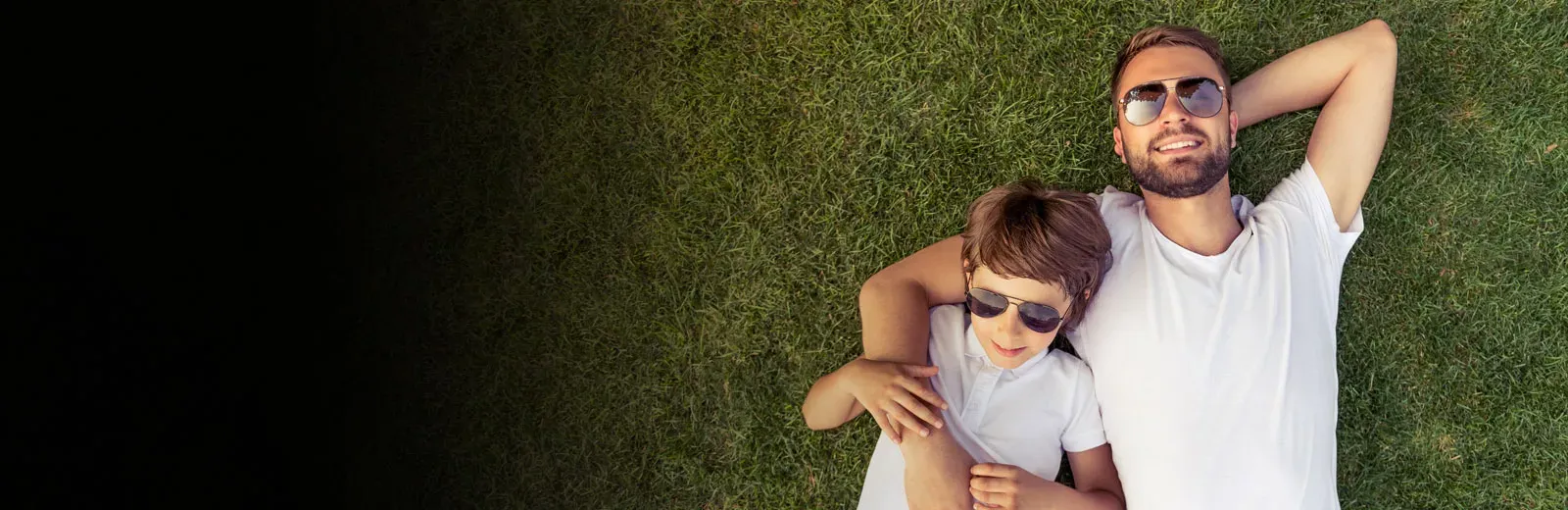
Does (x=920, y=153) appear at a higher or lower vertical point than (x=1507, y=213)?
higher

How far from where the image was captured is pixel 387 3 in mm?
3896

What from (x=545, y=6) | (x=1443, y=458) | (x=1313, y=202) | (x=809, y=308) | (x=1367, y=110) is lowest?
(x=1443, y=458)

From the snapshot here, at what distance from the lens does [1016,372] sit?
313 cm

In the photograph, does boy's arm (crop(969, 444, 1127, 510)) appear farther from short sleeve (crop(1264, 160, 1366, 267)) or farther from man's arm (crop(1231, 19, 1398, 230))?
man's arm (crop(1231, 19, 1398, 230))

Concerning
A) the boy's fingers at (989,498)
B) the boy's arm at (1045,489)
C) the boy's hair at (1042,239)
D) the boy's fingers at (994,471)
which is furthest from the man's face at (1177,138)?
the boy's fingers at (989,498)

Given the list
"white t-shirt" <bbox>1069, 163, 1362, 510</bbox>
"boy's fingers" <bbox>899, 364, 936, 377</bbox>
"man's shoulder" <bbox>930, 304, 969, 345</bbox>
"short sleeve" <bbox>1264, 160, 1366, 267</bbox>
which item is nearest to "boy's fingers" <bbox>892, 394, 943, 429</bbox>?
"boy's fingers" <bbox>899, 364, 936, 377</bbox>

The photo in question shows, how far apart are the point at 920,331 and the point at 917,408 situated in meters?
0.37

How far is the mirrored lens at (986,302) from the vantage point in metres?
2.79

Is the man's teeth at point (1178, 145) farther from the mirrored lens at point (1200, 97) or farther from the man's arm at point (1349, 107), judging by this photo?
the man's arm at point (1349, 107)

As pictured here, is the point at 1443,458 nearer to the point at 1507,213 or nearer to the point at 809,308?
the point at 1507,213

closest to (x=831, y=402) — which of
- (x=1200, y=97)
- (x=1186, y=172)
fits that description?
(x=1186, y=172)

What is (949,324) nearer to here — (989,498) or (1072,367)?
(1072,367)

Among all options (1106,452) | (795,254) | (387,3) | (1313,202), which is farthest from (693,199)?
(1313,202)

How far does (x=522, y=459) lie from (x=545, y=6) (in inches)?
87.3
